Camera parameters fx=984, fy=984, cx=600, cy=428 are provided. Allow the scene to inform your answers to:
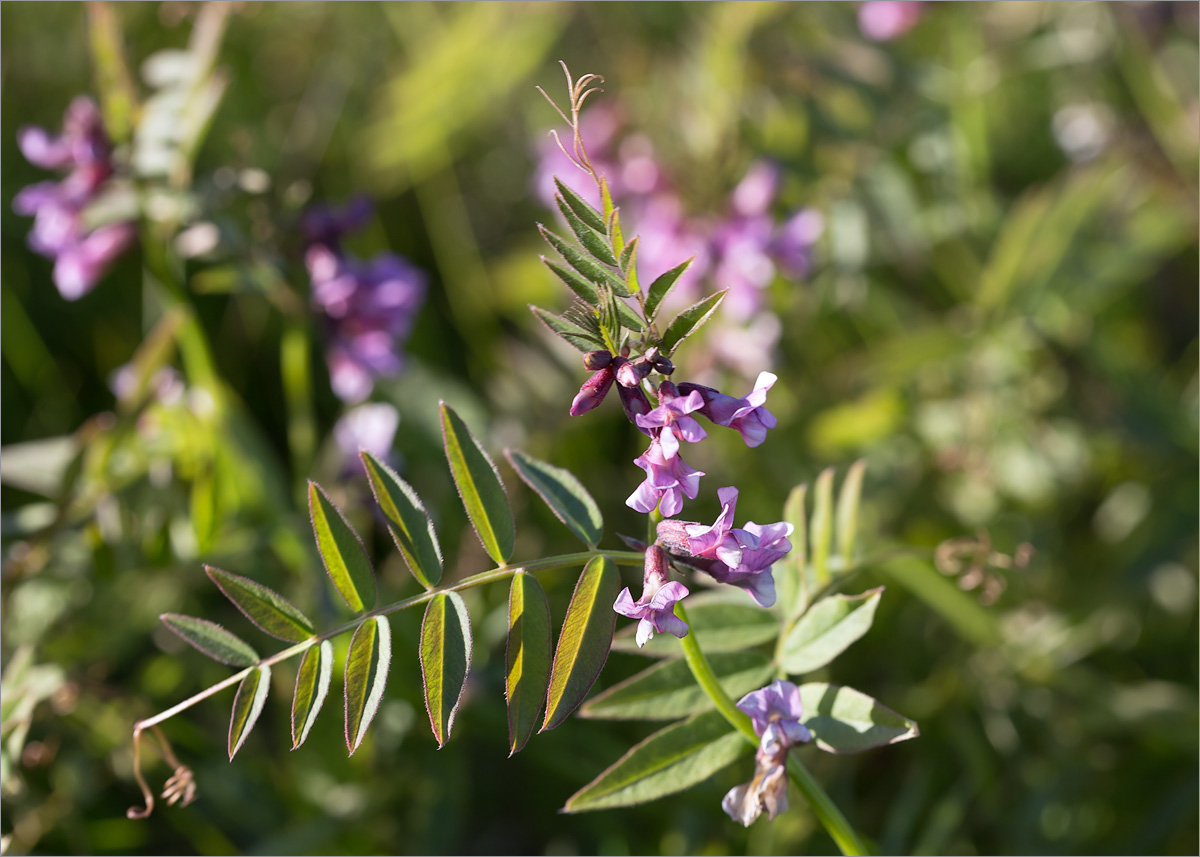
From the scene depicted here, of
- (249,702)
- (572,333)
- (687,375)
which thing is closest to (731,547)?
(572,333)

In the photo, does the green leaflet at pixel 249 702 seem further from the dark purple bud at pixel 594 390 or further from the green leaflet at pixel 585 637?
the dark purple bud at pixel 594 390

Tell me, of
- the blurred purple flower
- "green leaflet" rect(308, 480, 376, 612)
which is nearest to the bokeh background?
the blurred purple flower

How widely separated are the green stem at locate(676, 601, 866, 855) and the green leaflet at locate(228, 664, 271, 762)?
1.07ft

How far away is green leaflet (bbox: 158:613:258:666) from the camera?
78 centimetres

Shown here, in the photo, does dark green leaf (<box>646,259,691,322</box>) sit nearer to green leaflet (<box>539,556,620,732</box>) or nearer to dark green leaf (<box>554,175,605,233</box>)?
dark green leaf (<box>554,175,605,233</box>)

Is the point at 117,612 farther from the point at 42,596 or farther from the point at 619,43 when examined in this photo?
the point at 619,43

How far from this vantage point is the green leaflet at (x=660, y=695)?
2.85ft

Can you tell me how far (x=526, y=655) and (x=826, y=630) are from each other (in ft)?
0.89

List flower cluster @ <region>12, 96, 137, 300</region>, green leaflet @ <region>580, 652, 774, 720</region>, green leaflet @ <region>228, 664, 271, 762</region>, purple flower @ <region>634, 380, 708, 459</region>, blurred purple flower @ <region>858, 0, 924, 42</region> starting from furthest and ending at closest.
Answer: blurred purple flower @ <region>858, 0, 924, 42</region>
flower cluster @ <region>12, 96, 137, 300</region>
green leaflet @ <region>580, 652, 774, 720</region>
green leaflet @ <region>228, 664, 271, 762</region>
purple flower @ <region>634, 380, 708, 459</region>

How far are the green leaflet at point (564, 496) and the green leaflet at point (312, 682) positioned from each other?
21 cm

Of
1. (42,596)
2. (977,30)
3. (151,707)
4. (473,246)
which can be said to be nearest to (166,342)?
(42,596)

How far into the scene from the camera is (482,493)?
0.81 meters

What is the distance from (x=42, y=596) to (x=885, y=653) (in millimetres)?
1239

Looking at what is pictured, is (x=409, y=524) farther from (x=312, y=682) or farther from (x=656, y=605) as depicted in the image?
(x=656, y=605)
